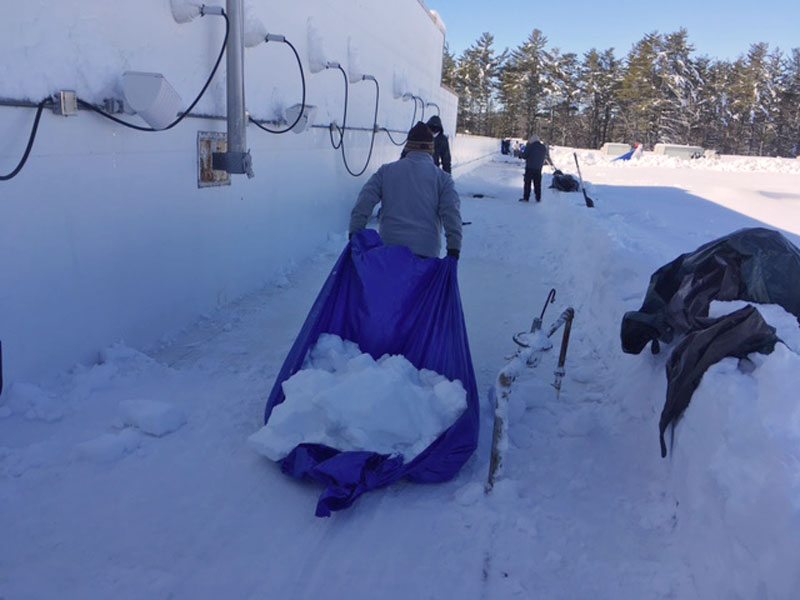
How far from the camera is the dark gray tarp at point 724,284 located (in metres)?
3.36

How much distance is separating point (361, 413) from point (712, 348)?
1624 millimetres

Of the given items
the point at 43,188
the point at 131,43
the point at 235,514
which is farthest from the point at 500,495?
the point at 131,43

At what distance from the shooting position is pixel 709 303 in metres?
3.35

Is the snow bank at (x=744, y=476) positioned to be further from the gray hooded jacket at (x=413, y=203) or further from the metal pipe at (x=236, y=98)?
the metal pipe at (x=236, y=98)

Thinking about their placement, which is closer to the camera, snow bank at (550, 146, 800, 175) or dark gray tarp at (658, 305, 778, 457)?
dark gray tarp at (658, 305, 778, 457)

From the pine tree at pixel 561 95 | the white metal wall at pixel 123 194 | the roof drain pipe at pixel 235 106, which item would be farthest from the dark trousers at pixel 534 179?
the pine tree at pixel 561 95

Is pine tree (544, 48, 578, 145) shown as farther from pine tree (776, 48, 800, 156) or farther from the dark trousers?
the dark trousers

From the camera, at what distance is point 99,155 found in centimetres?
388

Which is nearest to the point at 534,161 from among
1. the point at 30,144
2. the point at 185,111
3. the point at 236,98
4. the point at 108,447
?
the point at 236,98

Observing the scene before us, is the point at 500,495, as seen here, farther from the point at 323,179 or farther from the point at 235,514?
the point at 323,179

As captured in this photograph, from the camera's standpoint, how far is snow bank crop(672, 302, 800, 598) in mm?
1962

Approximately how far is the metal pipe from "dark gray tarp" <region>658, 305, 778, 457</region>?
3.53 meters

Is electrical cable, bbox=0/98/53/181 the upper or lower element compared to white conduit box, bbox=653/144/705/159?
lower

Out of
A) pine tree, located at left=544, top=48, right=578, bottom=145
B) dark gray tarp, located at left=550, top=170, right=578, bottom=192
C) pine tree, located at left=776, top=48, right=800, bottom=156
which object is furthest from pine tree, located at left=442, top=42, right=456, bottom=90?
dark gray tarp, located at left=550, top=170, right=578, bottom=192
